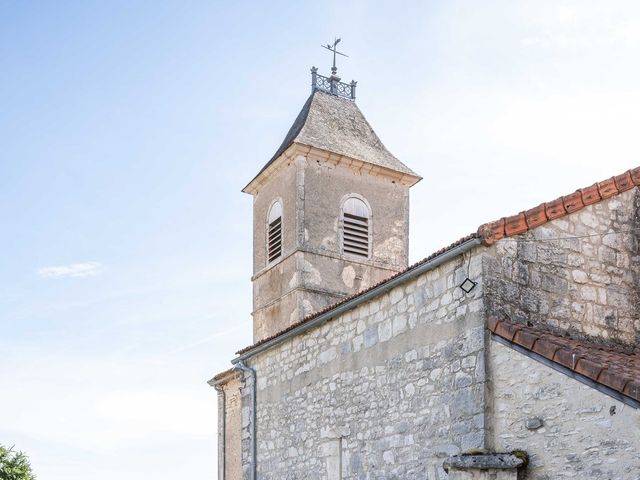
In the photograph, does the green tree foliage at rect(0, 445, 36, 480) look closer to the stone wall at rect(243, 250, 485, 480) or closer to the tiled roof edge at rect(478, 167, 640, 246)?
the stone wall at rect(243, 250, 485, 480)

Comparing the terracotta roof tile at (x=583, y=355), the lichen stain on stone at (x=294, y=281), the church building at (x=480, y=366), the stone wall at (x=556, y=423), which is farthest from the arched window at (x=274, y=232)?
the stone wall at (x=556, y=423)

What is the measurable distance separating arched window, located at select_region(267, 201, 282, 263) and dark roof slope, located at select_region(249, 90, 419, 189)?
3.52 ft

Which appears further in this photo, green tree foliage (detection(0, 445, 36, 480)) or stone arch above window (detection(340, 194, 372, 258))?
green tree foliage (detection(0, 445, 36, 480))

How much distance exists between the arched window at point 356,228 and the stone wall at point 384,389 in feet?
19.3

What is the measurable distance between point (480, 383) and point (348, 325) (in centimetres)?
Answer: 311

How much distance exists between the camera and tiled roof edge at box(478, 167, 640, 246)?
9.09 m

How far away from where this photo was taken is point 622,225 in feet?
33.6

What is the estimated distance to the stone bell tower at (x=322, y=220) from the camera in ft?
60.8

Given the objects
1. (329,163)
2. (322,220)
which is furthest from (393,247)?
(329,163)

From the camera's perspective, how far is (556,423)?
796cm

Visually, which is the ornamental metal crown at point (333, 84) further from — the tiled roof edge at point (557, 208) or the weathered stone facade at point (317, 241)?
the tiled roof edge at point (557, 208)

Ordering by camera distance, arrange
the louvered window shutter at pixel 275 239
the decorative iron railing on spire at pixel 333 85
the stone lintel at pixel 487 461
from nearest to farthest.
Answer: the stone lintel at pixel 487 461 < the louvered window shutter at pixel 275 239 < the decorative iron railing on spire at pixel 333 85

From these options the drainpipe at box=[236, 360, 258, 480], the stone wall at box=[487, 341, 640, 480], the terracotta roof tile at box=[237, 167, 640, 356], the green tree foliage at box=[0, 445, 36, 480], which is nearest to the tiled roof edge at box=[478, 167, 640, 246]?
the terracotta roof tile at box=[237, 167, 640, 356]

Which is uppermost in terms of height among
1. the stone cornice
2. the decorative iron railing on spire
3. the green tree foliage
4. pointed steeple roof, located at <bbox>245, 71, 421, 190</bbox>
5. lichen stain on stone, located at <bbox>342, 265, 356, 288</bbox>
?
the decorative iron railing on spire
